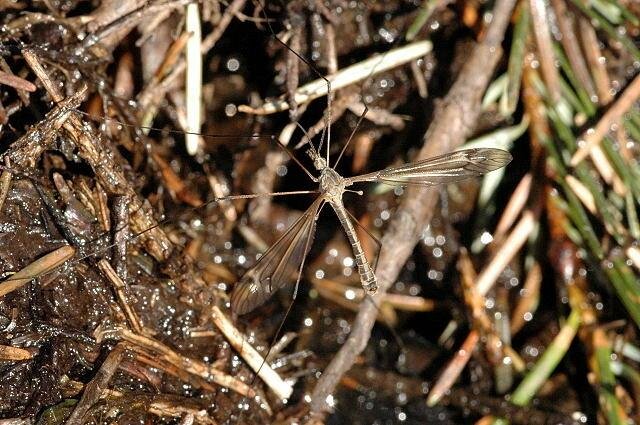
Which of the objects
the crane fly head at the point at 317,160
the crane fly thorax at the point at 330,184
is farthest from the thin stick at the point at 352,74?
the crane fly thorax at the point at 330,184

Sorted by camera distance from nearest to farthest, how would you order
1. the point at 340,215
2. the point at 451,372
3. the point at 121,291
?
the point at 121,291
the point at 340,215
the point at 451,372

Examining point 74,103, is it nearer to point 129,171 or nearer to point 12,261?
point 129,171

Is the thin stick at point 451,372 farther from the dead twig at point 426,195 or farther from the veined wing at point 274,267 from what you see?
the veined wing at point 274,267

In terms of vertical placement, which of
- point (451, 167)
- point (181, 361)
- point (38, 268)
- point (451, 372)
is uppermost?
point (38, 268)

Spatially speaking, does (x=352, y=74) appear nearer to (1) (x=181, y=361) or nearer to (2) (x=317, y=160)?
(2) (x=317, y=160)

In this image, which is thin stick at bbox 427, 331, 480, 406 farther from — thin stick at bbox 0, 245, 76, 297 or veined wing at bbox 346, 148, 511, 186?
thin stick at bbox 0, 245, 76, 297

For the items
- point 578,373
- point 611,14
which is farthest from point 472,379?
point 611,14

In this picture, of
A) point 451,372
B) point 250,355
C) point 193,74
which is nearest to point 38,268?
point 250,355

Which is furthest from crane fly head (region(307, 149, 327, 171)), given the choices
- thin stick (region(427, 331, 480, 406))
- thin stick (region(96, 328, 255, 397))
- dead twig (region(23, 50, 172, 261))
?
thin stick (region(427, 331, 480, 406))
